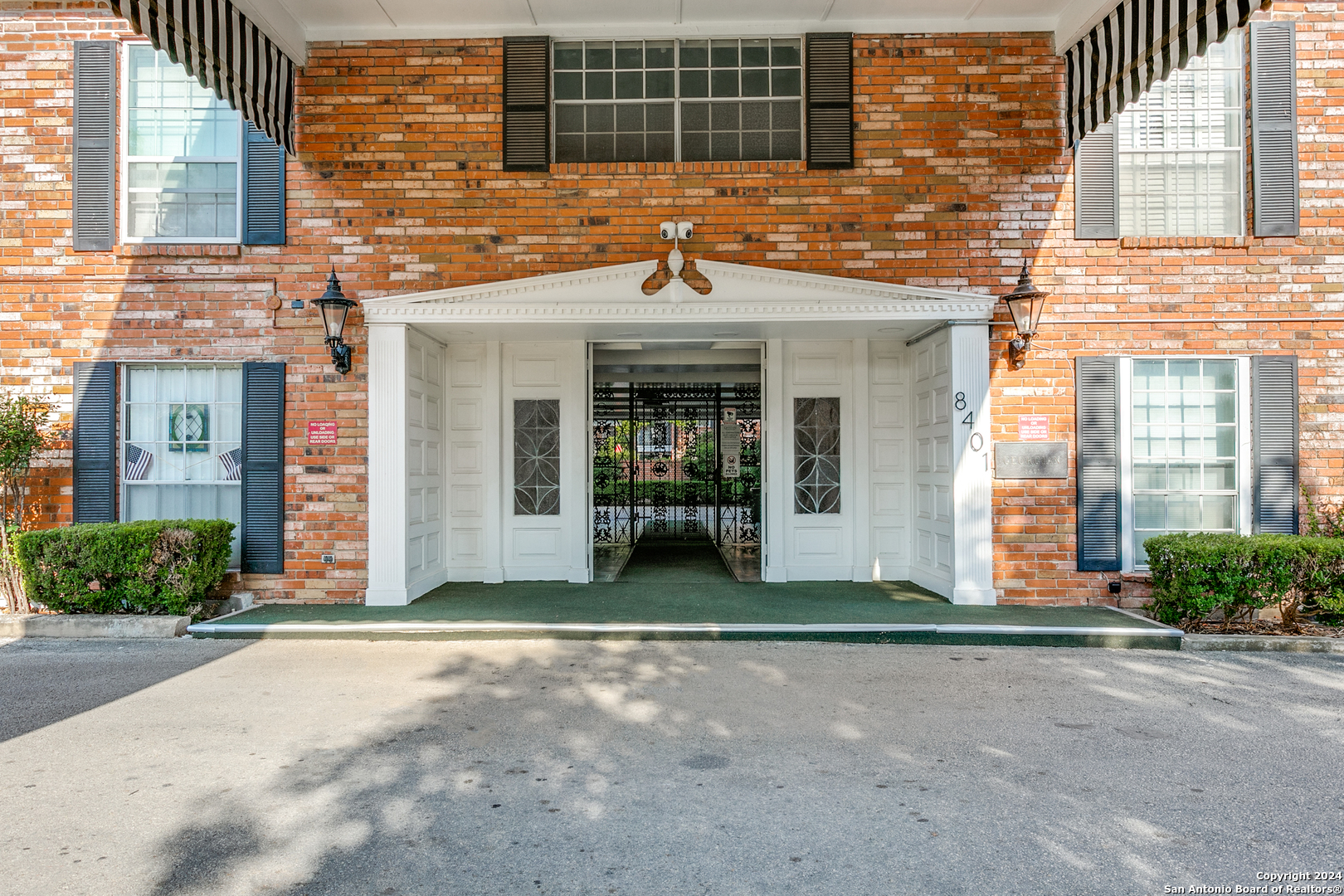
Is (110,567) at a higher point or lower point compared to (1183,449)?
lower

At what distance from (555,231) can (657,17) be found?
2352mm

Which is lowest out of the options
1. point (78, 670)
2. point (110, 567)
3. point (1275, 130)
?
point (78, 670)

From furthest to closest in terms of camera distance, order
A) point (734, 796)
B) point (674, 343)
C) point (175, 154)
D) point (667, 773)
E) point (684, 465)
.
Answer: point (684, 465)
point (674, 343)
point (175, 154)
point (667, 773)
point (734, 796)

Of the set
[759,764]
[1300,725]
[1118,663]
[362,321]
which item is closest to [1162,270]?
[1118,663]

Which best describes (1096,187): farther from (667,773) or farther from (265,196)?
(265,196)

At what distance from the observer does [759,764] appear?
3885mm

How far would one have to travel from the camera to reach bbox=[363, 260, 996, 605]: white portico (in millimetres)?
7285

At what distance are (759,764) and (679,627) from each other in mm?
2598

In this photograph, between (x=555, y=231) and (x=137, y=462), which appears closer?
(x=555, y=231)

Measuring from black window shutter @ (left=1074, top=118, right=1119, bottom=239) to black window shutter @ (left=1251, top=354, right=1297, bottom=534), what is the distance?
195 cm

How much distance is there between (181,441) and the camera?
304 inches

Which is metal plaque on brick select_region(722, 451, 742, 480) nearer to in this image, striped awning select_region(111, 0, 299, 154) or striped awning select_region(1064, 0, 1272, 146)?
striped awning select_region(1064, 0, 1272, 146)

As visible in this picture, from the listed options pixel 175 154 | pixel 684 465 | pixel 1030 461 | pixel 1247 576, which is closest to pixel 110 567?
pixel 175 154

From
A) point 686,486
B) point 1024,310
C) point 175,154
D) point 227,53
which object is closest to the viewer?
point 227,53
